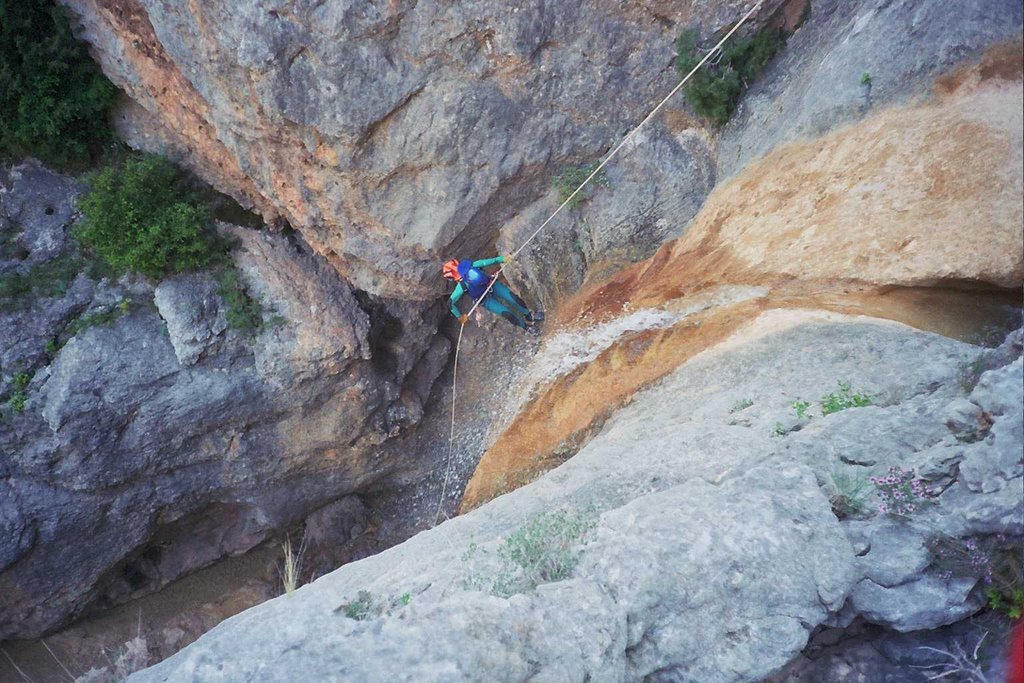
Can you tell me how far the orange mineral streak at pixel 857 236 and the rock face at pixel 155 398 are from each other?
2.75 meters

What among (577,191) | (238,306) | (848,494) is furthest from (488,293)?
(848,494)

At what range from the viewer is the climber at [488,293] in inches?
306

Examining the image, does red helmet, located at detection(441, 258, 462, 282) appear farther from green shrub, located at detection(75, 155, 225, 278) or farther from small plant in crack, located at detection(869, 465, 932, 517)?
small plant in crack, located at detection(869, 465, 932, 517)

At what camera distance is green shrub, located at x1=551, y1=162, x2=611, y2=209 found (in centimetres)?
736

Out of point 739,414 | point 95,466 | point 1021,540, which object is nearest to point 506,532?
point 739,414

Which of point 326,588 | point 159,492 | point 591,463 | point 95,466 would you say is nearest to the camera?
point 326,588

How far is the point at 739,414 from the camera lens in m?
5.16

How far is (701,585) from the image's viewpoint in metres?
3.56

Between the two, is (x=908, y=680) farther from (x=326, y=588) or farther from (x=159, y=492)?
(x=159, y=492)

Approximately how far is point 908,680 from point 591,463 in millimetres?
2607

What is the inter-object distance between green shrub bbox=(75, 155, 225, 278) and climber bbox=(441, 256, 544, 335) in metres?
2.88

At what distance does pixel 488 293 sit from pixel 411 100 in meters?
2.39

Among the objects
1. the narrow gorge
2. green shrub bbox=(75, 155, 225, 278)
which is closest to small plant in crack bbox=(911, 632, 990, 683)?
the narrow gorge

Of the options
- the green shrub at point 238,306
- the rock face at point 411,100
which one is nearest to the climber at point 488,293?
the rock face at point 411,100
